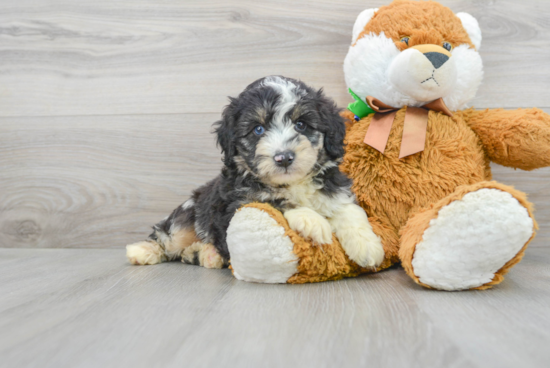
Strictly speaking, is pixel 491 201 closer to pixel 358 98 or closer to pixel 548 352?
pixel 548 352

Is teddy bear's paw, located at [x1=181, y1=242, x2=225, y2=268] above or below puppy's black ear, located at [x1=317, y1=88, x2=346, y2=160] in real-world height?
below

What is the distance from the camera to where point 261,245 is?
149 cm

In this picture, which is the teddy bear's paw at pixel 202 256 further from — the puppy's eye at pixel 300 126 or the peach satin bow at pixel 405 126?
the peach satin bow at pixel 405 126

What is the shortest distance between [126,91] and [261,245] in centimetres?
152

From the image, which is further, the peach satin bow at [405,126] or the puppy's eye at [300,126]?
the peach satin bow at [405,126]

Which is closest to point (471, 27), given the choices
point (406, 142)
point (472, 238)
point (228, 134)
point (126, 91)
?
point (406, 142)

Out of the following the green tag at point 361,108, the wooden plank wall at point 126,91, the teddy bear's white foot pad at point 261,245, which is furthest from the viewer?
the wooden plank wall at point 126,91

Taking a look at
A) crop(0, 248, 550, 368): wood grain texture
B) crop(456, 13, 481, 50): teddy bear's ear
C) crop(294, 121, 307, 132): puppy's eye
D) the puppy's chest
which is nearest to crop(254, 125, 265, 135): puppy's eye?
crop(294, 121, 307, 132): puppy's eye

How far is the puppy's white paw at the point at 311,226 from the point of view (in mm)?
1511

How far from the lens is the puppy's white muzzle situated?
1724 mm

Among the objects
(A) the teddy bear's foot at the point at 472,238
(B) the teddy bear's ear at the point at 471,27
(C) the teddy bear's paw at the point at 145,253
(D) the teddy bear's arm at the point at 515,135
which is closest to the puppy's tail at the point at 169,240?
(C) the teddy bear's paw at the point at 145,253

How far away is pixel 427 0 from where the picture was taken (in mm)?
1979

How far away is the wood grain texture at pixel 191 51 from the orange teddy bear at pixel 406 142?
15.4 inches

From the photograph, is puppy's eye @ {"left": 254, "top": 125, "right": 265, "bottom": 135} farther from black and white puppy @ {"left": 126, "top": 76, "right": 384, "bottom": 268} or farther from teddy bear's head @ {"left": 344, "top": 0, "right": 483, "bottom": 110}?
teddy bear's head @ {"left": 344, "top": 0, "right": 483, "bottom": 110}
